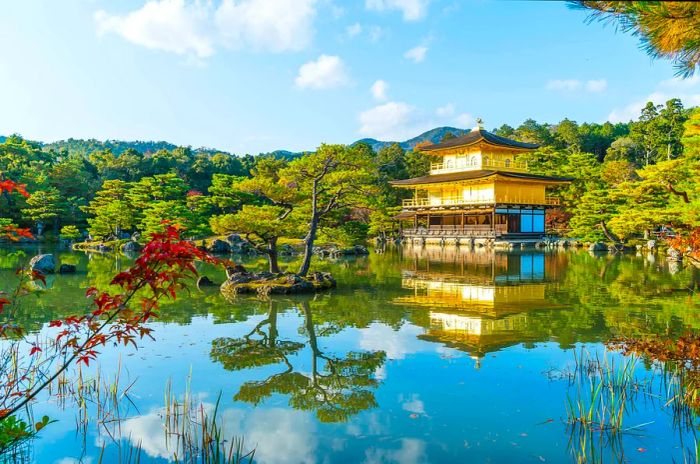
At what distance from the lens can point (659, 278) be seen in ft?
49.9

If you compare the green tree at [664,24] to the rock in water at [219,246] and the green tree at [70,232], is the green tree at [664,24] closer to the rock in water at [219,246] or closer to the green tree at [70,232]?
the rock in water at [219,246]

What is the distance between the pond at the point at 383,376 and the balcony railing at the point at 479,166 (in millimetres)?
23909

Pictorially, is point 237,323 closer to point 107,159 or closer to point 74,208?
point 74,208

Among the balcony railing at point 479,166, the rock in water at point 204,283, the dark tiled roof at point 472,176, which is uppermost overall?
the balcony railing at point 479,166

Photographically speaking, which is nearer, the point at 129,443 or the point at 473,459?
the point at 473,459

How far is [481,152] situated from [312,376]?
104 ft

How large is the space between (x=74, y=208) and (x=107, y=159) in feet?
31.0

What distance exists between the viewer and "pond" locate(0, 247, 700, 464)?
4234 mm

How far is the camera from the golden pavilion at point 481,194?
33.0 meters

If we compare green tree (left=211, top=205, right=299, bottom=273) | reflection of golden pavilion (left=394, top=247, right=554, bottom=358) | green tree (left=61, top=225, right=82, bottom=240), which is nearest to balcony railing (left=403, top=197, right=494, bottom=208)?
reflection of golden pavilion (left=394, top=247, right=554, bottom=358)

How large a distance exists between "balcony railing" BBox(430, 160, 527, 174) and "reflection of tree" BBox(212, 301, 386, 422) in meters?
29.9

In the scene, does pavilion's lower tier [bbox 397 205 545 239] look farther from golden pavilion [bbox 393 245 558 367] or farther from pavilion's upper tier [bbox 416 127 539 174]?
golden pavilion [bbox 393 245 558 367]

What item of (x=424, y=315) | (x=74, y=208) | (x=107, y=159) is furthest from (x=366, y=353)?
(x=107, y=159)

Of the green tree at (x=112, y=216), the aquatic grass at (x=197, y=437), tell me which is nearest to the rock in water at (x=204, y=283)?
the aquatic grass at (x=197, y=437)
